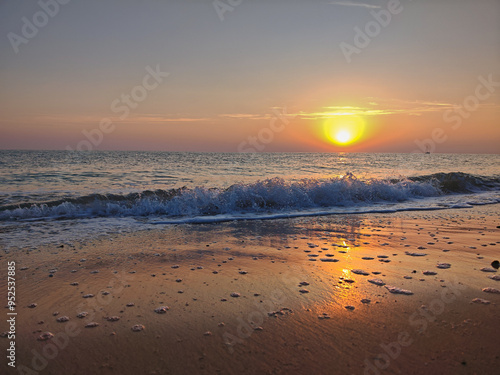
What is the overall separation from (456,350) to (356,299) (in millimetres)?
1183

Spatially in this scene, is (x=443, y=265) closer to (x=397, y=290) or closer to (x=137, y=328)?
(x=397, y=290)

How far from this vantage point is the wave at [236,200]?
10.5 meters

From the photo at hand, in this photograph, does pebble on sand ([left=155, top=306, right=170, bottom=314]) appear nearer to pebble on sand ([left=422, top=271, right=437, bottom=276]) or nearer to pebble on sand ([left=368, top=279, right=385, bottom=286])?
pebble on sand ([left=368, top=279, right=385, bottom=286])

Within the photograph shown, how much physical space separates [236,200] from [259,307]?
27.3ft

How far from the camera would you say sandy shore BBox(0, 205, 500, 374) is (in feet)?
9.00

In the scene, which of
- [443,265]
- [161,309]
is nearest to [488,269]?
[443,265]

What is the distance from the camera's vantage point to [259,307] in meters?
3.71

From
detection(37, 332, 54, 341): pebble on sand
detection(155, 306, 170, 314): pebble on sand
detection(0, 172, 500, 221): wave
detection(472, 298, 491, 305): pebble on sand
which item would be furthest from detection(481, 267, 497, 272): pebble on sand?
detection(0, 172, 500, 221): wave

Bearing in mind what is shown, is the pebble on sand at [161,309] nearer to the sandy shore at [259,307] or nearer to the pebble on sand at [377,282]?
the sandy shore at [259,307]

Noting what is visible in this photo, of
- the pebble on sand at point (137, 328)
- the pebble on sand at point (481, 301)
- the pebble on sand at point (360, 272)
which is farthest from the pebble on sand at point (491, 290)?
the pebble on sand at point (137, 328)

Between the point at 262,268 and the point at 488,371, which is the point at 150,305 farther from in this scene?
the point at 488,371

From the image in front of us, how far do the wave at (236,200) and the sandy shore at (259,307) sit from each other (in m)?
4.14

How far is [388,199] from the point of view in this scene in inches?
559

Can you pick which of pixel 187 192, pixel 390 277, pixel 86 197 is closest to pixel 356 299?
pixel 390 277
